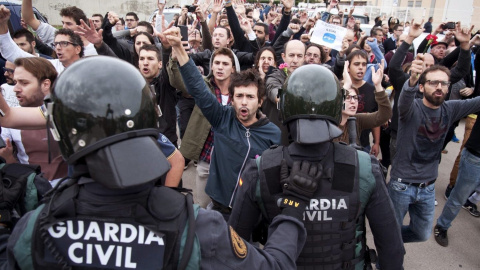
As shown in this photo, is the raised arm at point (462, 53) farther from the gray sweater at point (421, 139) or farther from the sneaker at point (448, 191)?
the sneaker at point (448, 191)

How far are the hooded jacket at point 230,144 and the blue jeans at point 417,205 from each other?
1314 millimetres

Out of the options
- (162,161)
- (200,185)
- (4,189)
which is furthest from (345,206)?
(200,185)

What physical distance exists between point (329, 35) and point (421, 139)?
9.31 feet

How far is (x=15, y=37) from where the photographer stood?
458 cm

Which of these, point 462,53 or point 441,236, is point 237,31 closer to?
point 462,53

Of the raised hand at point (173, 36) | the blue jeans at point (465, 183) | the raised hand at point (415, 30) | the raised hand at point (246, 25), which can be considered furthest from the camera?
the raised hand at point (246, 25)

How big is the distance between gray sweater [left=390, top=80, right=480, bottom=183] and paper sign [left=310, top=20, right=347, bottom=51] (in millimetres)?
2503

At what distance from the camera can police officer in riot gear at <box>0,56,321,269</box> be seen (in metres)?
1.03

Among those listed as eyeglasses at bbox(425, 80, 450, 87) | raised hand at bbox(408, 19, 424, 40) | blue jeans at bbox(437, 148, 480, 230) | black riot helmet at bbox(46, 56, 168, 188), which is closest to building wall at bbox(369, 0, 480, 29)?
raised hand at bbox(408, 19, 424, 40)

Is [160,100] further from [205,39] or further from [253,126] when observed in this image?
→ [205,39]

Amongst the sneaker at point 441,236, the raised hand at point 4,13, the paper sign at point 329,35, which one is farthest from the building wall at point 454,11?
the raised hand at point 4,13

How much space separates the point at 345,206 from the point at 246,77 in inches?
64.0

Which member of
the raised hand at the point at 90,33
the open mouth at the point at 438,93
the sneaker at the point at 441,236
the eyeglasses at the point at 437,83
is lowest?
the sneaker at the point at 441,236

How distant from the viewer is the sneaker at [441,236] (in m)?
3.75
